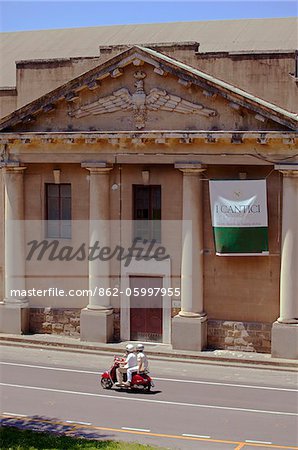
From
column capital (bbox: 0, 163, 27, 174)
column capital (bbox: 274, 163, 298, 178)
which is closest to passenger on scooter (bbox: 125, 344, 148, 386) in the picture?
column capital (bbox: 274, 163, 298, 178)

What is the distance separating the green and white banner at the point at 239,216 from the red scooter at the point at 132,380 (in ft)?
20.3

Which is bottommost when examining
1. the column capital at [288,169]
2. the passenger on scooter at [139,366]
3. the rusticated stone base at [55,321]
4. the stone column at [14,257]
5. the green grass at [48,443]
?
the green grass at [48,443]

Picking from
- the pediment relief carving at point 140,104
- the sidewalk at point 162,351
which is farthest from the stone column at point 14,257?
the pediment relief carving at point 140,104

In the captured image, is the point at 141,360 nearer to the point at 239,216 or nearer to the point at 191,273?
the point at 191,273

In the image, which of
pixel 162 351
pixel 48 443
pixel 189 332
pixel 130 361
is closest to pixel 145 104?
pixel 189 332

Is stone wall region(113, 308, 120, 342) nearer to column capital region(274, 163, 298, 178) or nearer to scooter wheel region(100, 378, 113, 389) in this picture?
scooter wheel region(100, 378, 113, 389)

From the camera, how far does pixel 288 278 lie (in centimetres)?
3027

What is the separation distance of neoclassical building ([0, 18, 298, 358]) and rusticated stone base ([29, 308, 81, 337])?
2.3 inches

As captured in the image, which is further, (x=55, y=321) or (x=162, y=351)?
(x=55, y=321)

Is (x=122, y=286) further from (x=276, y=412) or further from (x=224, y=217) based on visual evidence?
(x=276, y=412)

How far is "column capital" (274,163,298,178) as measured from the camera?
29.8 meters

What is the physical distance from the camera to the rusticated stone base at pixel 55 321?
111 ft

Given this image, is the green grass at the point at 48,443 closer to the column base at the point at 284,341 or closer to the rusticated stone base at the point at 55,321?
the column base at the point at 284,341

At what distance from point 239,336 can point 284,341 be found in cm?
189
